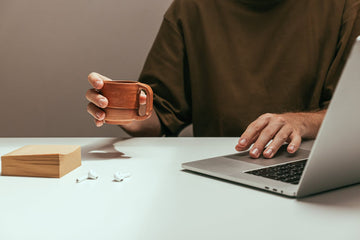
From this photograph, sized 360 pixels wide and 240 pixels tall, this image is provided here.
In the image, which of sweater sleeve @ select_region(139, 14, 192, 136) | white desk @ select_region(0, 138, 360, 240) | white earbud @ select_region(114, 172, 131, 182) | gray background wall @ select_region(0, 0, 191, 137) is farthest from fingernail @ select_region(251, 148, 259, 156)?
gray background wall @ select_region(0, 0, 191, 137)

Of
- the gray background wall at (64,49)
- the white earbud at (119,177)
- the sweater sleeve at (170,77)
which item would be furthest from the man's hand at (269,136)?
the gray background wall at (64,49)

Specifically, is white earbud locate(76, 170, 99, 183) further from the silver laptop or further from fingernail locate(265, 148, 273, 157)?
fingernail locate(265, 148, 273, 157)

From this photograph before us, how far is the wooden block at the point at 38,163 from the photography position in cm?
74

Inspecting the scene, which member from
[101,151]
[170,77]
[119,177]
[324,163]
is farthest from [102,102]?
[170,77]

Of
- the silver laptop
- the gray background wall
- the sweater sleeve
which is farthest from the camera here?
the gray background wall

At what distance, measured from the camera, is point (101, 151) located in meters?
1.00

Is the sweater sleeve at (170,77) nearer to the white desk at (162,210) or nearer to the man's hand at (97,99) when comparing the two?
the man's hand at (97,99)

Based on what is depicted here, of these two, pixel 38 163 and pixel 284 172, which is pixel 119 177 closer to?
pixel 38 163

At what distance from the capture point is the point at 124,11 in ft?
6.14

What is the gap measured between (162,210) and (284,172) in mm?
251

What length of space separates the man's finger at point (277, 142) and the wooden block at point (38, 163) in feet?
1.31

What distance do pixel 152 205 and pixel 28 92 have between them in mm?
1559

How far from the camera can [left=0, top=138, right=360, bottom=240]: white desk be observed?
484 millimetres

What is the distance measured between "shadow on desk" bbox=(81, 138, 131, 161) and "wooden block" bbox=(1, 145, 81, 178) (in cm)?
14
